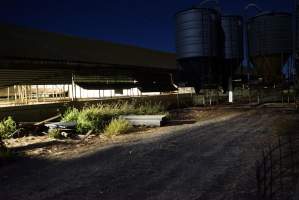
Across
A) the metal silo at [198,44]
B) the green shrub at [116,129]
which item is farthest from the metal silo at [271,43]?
the green shrub at [116,129]

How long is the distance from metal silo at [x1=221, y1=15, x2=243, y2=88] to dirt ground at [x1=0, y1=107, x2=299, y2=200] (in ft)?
44.5

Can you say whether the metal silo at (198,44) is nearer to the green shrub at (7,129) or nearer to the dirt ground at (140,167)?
the dirt ground at (140,167)

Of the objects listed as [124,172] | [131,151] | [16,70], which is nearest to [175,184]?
[124,172]

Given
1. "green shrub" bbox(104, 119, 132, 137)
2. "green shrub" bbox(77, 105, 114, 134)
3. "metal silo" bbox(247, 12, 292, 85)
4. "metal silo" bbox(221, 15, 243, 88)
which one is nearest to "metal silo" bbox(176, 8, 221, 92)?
"metal silo" bbox(221, 15, 243, 88)

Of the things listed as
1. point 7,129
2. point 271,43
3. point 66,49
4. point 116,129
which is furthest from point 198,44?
point 7,129

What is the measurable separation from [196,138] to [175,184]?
15.0 feet

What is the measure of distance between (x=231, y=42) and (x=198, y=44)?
12.8 ft

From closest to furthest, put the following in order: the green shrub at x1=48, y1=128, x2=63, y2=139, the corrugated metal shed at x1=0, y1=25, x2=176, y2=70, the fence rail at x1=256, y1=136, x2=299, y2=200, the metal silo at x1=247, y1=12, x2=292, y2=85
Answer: the fence rail at x1=256, y1=136, x2=299, y2=200, the green shrub at x1=48, y1=128, x2=63, y2=139, the corrugated metal shed at x1=0, y1=25, x2=176, y2=70, the metal silo at x1=247, y1=12, x2=292, y2=85

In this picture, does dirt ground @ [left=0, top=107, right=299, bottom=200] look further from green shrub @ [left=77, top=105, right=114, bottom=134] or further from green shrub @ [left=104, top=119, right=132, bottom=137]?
green shrub @ [left=77, top=105, right=114, bottom=134]

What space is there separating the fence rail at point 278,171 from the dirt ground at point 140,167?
7.3 inches

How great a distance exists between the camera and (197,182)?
5695mm

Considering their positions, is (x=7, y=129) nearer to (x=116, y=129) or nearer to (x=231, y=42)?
(x=116, y=129)

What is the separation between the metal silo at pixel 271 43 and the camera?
72.2 feet

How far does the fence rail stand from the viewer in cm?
504
